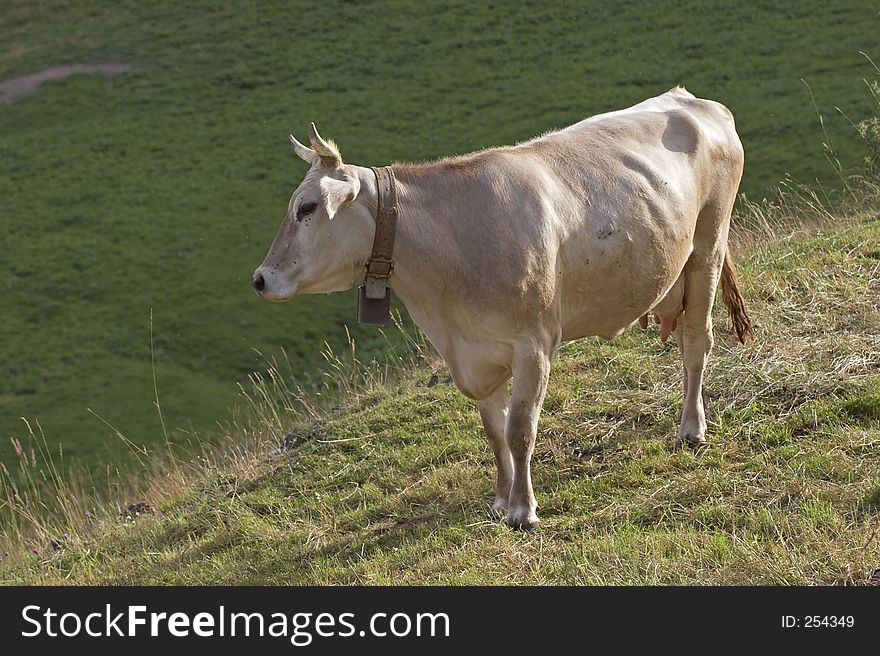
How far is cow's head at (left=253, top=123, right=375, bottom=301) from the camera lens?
6402mm

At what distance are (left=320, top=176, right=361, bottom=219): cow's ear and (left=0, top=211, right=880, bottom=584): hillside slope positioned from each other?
2.18 metres

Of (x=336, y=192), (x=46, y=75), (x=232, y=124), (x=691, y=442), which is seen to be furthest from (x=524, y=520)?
(x=46, y=75)

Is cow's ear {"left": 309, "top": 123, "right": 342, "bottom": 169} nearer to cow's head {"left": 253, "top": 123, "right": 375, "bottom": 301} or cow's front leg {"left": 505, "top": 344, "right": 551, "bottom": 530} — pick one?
cow's head {"left": 253, "top": 123, "right": 375, "bottom": 301}

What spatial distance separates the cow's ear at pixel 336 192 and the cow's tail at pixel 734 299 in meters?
3.40

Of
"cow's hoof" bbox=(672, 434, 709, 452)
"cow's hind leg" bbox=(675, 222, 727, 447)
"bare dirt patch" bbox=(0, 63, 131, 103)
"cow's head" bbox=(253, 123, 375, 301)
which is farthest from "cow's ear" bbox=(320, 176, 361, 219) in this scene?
"bare dirt patch" bbox=(0, 63, 131, 103)

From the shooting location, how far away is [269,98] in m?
37.4

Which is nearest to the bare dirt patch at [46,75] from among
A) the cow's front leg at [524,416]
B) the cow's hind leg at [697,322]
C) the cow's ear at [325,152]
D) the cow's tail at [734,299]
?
the cow's tail at [734,299]

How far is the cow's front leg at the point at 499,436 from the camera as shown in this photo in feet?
23.9

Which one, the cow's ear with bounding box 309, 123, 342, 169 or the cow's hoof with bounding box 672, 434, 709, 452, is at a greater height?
the cow's ear with bounding box 309, 123, 342, 169

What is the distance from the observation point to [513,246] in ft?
21.8

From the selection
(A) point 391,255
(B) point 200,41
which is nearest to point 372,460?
(A) point 391,255

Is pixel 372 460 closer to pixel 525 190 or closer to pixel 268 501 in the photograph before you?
pixel 268 501

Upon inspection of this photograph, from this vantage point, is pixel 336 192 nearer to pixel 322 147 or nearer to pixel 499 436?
pixel 322 147

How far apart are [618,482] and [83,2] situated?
47.2 m
